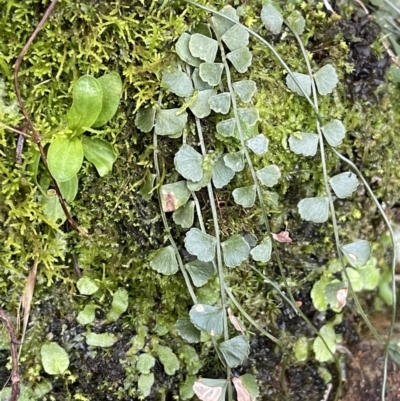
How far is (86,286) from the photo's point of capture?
46.3 inches

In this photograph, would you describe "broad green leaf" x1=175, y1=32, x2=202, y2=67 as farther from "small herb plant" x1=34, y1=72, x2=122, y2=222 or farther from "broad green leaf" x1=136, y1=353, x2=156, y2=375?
"broad green leaf" x1=136, y1=353, x2=156, y2=375

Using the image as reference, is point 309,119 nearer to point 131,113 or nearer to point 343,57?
point 343,57

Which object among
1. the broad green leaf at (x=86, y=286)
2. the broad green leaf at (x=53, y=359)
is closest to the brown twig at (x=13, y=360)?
the broad green leaf at (x=53, y=359)

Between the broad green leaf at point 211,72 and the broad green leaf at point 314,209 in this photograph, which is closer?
the broad green leaf at point 211,72

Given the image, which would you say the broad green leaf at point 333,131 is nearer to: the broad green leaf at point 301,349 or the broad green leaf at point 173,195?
the broad green leaf at point 173,195

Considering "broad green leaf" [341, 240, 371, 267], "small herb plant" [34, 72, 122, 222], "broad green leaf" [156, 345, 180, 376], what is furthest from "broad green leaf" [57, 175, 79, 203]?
"broad green leaf" [341, 240, 371, 267]

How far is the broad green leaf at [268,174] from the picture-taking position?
1.16 meters

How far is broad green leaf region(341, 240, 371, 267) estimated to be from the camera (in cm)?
126

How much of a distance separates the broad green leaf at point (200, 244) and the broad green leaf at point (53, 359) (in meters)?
0.39

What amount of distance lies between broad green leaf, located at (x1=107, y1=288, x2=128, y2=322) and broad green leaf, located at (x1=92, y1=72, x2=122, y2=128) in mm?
417

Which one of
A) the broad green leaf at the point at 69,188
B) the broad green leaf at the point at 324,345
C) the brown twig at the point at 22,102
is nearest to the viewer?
the brown twig at the point at 22,102

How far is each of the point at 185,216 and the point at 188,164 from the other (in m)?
0.12

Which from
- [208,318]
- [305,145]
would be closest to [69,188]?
[208,318]

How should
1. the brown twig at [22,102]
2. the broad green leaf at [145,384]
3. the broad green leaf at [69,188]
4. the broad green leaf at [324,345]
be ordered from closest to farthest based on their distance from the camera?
the brown twig at [22,102], the broad green leaf at [69,188], the broad green leaf at [145,384], the broad green leaf at [324,345]
